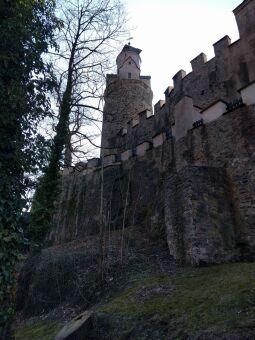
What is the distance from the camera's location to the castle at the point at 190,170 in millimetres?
8039

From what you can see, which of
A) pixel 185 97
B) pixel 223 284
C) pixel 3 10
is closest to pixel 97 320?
pixel 223 284

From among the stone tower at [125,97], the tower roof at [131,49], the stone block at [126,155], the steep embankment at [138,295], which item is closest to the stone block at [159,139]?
the stone block at [126,155]

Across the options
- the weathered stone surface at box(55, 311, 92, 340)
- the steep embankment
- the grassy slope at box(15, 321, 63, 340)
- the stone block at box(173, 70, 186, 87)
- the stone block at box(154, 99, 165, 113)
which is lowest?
the grassy slope at box(15, 321, 63, 340)

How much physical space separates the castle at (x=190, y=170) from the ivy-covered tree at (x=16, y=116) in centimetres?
339

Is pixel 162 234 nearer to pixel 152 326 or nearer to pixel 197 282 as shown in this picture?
pixel 197 282

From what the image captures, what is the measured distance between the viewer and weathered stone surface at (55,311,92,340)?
5312mm

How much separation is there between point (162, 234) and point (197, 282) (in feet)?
12.8

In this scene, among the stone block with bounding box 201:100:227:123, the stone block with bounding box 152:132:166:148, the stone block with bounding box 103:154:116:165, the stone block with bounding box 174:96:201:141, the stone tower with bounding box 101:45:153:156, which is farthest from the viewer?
the stone tower with bounding box 101:45:153:156

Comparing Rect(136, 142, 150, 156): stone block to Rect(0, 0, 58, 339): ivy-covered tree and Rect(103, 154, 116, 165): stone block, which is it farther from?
Rect(0, 0, 58, 339): ivy-covered tree

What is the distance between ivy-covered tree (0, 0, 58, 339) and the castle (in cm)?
339

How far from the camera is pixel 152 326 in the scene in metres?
4.91

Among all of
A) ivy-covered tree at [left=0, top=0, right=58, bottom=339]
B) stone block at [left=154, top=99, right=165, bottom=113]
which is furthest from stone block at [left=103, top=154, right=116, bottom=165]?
ivy-covered tree at [left=0, top=0, right=58, bottom=339]

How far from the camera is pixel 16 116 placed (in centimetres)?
566

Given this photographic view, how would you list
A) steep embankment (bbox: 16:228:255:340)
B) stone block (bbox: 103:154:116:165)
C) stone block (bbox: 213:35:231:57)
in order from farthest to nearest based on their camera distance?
stone block (bbox: 103:154:116:165) → stone block (bbox: 213:35:231:57) → steep embankment (bbox: 16:228:255:340)
